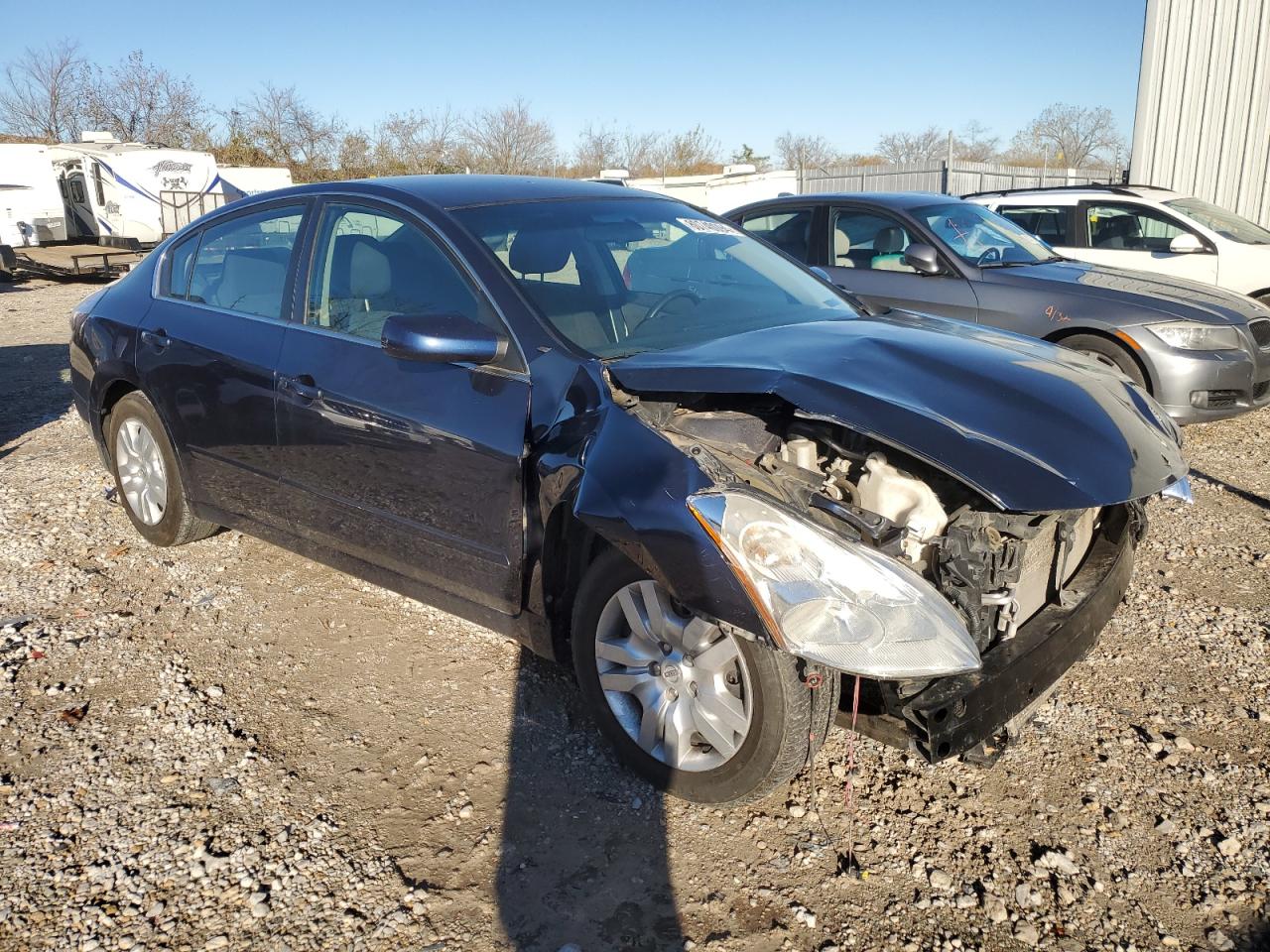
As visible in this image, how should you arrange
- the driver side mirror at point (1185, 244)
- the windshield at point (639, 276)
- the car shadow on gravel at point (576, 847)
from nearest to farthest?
the car shadow on gravel at point (576, 847) < the windshield at point (639, 276) < the driver side mirror at point (1185, 244)

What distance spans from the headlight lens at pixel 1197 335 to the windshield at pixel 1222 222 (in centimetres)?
309

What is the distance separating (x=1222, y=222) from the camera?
8.98 m

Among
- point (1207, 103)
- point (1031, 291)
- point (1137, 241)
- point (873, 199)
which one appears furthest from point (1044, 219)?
point (1207, 103)

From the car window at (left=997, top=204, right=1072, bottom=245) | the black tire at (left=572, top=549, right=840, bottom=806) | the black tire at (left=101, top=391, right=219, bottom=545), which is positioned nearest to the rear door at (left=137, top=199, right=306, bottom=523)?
the black tire at (left=101, top=391, right=219, bottom=545)

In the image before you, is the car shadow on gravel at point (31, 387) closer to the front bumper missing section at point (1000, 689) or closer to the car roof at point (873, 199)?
the car roof at point (873, 199)

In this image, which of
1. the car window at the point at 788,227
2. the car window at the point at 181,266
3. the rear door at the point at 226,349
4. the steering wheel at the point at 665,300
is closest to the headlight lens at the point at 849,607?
the steering wheel at the point at 665,300

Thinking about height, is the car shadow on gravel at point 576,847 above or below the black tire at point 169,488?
below

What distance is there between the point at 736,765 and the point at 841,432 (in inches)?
38.5

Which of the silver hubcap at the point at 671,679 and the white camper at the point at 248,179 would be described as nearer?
the silver hubcap at the point at 671,679

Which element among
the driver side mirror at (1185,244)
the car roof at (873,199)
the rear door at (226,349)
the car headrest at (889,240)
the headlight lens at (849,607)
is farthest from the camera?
the driver side mirror at (1185,244)

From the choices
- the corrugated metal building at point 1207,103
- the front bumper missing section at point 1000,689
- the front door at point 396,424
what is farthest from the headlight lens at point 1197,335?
the corrugated metal building at point 1207,103

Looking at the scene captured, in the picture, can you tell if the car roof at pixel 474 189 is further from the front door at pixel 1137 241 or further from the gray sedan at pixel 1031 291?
the front door at pixel 1137 241

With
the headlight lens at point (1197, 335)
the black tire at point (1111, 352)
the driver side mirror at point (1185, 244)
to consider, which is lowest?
the black tire at point (1111, 352)

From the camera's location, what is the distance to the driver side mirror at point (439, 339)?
9.62ft
